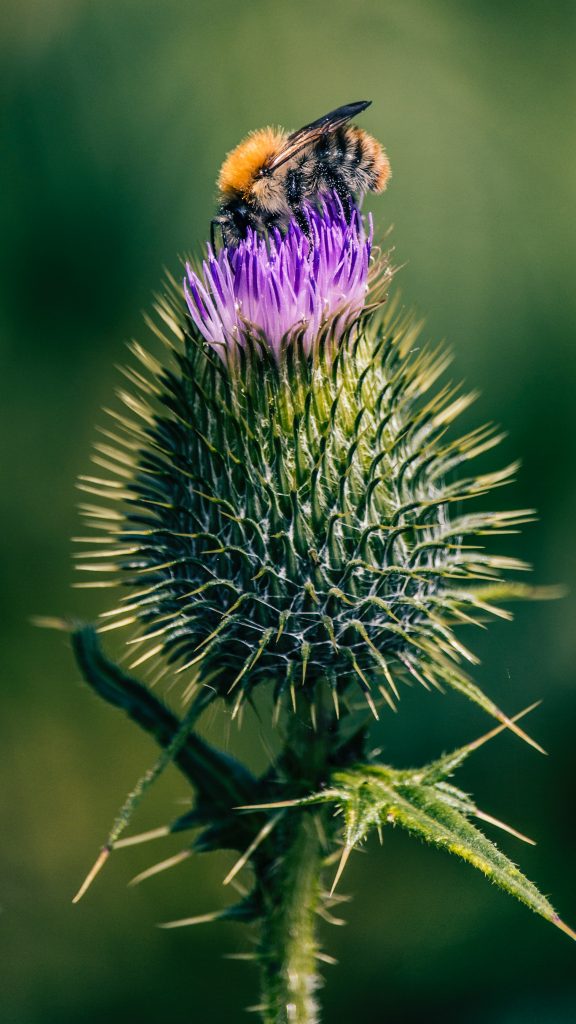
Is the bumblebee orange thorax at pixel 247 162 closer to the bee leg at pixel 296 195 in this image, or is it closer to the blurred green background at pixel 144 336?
the bee leg at pixel 296 195

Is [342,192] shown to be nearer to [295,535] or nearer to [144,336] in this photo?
[295,535]

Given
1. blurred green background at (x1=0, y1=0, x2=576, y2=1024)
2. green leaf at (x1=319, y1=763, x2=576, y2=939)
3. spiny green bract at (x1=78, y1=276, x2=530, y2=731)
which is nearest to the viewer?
green leaf at (x1=319, y1=763, x2=576, y2=939)

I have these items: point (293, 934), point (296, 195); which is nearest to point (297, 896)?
point (293, 934)

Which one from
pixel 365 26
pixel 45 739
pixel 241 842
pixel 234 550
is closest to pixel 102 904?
pixel 45 739

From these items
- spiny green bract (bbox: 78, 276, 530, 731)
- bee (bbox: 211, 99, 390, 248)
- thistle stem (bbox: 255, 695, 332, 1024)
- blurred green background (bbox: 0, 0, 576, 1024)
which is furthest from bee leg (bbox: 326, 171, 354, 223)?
blurred green background (bbox: 0, 0, 576, 1024)

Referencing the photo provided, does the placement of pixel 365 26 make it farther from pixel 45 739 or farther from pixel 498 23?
pixel 45 739

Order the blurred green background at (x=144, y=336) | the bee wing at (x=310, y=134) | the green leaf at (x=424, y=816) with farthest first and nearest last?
1. the blurred green background at (x=144, y=336)
2. the bee wing at (x=310, y=134)
3. the green leaf at (x=424, y=816)

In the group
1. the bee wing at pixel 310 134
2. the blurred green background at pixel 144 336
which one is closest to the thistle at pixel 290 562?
the bee wing at pixel 310 134

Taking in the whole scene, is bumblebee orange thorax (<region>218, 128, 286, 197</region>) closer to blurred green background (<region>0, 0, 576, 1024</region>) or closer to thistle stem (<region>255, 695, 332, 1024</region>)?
thistle stem (<region>255, 695, 332, 1024</region>)
